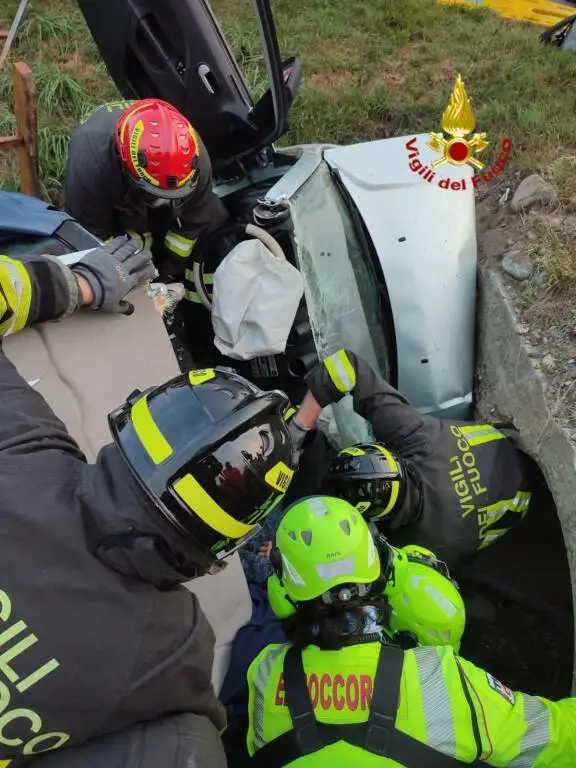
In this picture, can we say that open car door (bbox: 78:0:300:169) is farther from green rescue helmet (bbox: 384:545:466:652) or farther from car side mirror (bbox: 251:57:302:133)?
green rescue helmet (bbox: 384:545:466:652)

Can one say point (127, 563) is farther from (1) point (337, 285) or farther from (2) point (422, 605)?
(1) point (337, 285)

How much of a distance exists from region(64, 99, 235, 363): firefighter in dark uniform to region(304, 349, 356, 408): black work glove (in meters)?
0.87

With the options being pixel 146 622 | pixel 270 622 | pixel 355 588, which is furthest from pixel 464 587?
pixel 146 622

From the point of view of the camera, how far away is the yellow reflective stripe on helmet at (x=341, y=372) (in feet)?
9.66

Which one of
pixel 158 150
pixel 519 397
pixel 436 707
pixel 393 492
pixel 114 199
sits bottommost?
pixel 436 707

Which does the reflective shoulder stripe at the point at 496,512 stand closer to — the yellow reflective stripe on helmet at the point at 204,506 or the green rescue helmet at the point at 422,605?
the green rescue helmet at the point at 422,605

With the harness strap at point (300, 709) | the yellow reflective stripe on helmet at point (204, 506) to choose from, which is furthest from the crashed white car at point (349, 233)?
the yellow reflective stripe on helmet at point (204, 506)

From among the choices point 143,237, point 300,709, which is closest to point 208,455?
point 300,709

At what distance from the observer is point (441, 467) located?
2898 mm

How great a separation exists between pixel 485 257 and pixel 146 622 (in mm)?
2773

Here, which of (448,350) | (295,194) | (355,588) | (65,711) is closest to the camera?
(65,711)

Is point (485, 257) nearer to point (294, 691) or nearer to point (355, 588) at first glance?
point (355, 588)

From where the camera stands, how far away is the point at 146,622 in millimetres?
1488

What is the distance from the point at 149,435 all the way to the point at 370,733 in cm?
107
